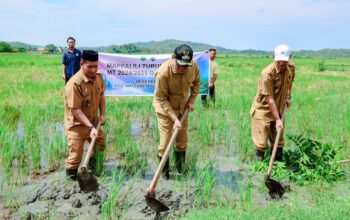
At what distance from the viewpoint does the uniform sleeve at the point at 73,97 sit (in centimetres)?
423

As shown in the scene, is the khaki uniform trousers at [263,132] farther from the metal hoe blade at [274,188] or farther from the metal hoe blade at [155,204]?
the metal hoe blade at [155,204]

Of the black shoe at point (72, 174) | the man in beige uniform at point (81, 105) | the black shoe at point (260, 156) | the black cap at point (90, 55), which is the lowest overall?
the black shoe at point (72, 174)

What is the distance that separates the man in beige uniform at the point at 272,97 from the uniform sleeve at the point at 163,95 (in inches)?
50.0

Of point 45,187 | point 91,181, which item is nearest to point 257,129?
point 91,181

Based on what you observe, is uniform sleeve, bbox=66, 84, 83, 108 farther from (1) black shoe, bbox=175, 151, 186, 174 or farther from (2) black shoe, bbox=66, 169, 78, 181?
(1) black shoe, bbox=175, 151, 186, 174

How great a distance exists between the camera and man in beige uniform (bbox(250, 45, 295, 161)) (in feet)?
15.1

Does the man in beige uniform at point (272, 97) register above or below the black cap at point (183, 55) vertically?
below

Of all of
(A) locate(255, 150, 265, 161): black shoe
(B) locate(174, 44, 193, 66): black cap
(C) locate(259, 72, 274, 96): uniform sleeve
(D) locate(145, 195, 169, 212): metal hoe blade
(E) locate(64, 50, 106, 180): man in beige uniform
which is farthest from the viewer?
(A) locate(255, 150, 265, 161): black shoe

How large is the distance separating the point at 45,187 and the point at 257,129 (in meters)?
2.84

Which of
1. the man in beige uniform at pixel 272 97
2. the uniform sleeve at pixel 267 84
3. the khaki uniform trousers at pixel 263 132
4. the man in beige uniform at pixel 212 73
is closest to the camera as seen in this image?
the man in beige uniform at pixel 272 97

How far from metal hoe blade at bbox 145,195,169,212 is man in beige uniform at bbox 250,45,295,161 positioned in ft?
6.01

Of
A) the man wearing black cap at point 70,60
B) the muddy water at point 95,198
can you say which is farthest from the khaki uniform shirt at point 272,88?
the man wearing black cap at point 70,60

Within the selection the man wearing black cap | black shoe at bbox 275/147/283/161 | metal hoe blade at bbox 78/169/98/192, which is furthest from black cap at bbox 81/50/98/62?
the man wearing black cap

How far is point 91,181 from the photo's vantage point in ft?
13.1
